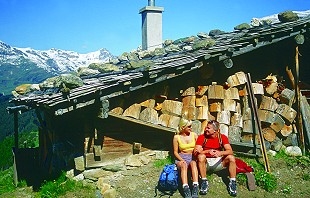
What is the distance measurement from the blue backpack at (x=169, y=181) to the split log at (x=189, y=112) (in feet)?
4.54

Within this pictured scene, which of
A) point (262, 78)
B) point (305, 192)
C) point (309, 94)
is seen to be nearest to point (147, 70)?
point (262, 78)

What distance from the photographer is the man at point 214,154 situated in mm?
5961

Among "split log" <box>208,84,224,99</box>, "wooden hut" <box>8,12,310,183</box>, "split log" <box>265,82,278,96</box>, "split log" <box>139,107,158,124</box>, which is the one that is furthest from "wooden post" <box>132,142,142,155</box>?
"split log" <box>265,82,278,96</box>

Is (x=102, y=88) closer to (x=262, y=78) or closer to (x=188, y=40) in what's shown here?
(x=262, y=78)

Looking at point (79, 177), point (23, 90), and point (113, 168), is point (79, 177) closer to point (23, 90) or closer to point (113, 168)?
point (113, 168)

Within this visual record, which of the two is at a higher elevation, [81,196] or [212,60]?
[212,60]

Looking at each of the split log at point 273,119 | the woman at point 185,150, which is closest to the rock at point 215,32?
the split log at point 273,119

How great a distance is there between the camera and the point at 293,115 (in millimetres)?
7875

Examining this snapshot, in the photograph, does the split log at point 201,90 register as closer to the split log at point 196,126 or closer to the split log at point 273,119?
the split log at point 196,126

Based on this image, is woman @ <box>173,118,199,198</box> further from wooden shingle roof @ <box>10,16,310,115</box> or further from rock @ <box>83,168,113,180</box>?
rock @ <box>83,168,113,180</box>

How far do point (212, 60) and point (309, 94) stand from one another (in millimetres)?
3500

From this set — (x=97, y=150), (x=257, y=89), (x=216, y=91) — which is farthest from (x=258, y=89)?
(x=97, y=150)

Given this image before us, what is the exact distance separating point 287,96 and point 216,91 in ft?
6.56

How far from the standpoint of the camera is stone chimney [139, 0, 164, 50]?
12.2 metres
